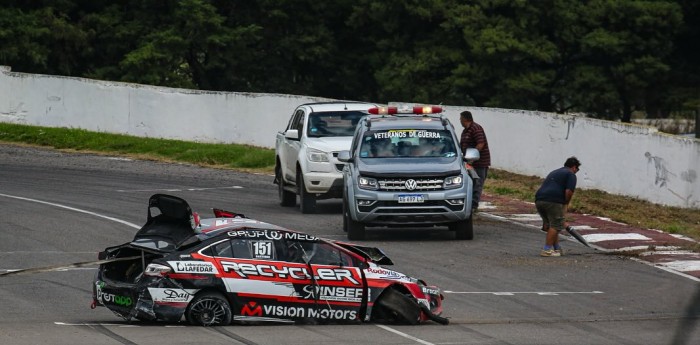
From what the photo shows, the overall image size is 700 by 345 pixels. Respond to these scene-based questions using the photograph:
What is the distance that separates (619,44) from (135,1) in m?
19.5

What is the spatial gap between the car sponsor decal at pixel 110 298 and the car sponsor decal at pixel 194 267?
1.79 ft

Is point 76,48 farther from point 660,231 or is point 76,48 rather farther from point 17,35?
point 660,231

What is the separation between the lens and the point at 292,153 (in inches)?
937

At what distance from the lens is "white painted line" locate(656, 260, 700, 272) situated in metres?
17.2

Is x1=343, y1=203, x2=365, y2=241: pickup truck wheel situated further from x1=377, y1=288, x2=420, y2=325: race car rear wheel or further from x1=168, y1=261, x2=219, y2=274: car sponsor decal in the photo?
x1=168, y1=261, x2=219, y2=274: car sponsor decal

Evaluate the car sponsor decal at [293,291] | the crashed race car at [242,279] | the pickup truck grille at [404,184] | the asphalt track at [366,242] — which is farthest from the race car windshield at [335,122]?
the car sponsor decal at [293,291]

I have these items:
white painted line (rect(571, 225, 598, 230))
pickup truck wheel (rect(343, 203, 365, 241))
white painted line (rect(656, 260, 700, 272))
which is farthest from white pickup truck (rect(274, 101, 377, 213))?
white painted line (rect(656, 260, 700, 272))

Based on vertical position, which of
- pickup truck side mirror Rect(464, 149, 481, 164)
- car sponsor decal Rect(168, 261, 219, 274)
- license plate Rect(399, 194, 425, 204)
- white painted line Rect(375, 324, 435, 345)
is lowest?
white painted line Rect(375, 324, 435, 345)

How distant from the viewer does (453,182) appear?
19344 millimetres

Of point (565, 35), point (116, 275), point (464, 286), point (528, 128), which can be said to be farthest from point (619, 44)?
point (116, 275)

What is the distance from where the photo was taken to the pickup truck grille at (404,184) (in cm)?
1912

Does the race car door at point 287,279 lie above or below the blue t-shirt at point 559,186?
below

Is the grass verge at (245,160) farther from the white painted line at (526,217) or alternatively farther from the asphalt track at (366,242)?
the asphalt track at (366,242)

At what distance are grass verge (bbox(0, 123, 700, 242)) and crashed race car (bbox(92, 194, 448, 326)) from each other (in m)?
7.76
